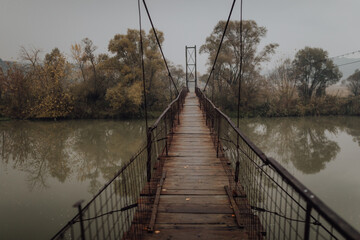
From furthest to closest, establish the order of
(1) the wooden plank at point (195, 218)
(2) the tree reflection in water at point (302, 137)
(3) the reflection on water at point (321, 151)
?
(2) the tree reflection in water at point (302, 137), (3) the reflection on water at point (321, 151), (1) the wooden plank at point (195, 218)

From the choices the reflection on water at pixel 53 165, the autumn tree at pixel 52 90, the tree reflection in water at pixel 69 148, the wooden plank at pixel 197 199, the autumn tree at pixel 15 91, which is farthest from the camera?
the autumn tree at pixel 15 91

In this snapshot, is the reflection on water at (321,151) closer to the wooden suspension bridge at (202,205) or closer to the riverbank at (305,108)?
the riverbank at (305,108)

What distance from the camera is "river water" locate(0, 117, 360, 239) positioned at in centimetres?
565

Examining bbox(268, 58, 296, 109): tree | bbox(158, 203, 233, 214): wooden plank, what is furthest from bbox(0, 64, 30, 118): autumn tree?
bbox(268, 58, 296, 109): tree

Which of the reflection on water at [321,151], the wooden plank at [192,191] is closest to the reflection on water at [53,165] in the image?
the wooden plank at [192,191]

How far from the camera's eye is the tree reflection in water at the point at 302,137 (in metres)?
9.98

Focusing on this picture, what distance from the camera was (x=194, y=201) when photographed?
2.54m

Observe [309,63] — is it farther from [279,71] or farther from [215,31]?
[215,31]

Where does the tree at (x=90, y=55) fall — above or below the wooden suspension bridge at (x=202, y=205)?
above

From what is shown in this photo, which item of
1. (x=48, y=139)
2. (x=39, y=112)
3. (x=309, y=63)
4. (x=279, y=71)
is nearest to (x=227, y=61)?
(x=279, y=71)

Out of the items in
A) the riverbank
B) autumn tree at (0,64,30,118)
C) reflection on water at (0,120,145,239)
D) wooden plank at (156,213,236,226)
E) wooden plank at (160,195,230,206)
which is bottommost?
reflection on water at (0,120,145,239)

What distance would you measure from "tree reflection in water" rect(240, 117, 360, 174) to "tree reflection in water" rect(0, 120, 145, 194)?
8398 mm

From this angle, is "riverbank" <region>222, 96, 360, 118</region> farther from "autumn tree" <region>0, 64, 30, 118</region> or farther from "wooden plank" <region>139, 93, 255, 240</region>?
"autumn tree" <region>0, 64, 30, 118</region>

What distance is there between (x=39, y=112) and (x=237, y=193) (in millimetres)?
22385
